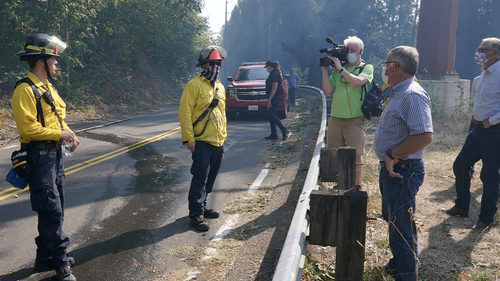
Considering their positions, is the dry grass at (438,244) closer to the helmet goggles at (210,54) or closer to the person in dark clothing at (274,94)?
the helmet goggles at (210,54)

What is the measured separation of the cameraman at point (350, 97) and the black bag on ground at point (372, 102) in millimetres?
61

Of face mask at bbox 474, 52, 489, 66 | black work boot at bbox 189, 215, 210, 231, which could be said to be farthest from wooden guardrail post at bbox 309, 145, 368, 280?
face mask at bbox 474, 52, 489, 66

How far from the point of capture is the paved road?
4066 millimetres

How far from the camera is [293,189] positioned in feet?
19.6

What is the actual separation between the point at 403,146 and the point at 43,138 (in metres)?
3.08

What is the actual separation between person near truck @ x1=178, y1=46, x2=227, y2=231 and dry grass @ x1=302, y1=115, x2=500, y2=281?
5.30 feet

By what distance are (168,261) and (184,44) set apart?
112 ft

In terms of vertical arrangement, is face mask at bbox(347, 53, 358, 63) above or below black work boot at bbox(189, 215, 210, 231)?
above

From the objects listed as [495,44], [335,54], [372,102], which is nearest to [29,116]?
[335,54]

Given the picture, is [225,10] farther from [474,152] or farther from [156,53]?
[474,152]

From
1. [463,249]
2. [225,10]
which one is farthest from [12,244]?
[225,10]

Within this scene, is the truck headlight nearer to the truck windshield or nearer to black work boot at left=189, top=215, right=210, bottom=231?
the truck windshield

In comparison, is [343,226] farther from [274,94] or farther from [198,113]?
[274,94]

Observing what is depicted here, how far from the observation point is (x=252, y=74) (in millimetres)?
16484
